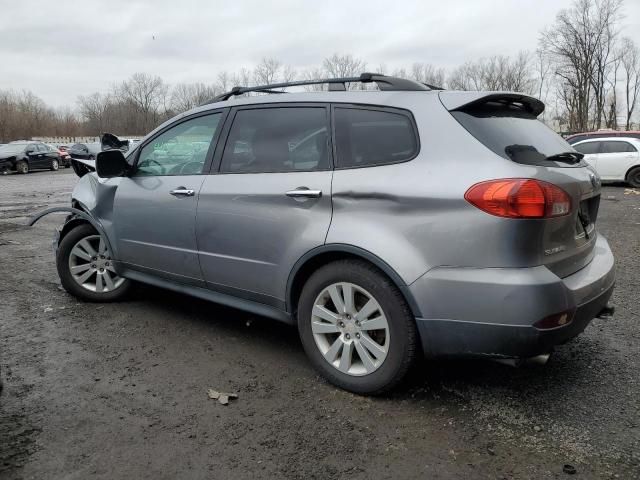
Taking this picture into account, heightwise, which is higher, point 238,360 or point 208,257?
point 208,257

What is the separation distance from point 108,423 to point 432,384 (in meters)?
1.83

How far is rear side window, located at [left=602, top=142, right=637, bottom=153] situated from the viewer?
16.0m

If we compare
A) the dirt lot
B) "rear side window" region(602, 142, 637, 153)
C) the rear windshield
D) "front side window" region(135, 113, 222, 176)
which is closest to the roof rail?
the rear windshield

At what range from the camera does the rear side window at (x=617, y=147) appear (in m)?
16.0

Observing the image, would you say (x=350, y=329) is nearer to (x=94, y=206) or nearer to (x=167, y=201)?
(x=167, y=201)

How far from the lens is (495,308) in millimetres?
2518

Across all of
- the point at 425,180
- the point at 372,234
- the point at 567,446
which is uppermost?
the point at 425,180

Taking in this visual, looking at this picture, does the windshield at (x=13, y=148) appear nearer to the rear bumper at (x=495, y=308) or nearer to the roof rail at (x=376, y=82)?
the roof rail at (x=376, y=82)

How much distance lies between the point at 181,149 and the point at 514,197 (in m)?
2.56

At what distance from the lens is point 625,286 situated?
5223mm

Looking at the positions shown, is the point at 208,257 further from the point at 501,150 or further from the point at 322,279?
the point at 501,150

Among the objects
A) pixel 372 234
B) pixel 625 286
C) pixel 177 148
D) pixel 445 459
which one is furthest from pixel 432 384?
pixel 625 286

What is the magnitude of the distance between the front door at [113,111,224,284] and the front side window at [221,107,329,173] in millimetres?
230

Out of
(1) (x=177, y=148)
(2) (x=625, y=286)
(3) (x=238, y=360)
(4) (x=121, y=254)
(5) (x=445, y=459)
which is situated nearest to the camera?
(5) (x=445, y=459)
